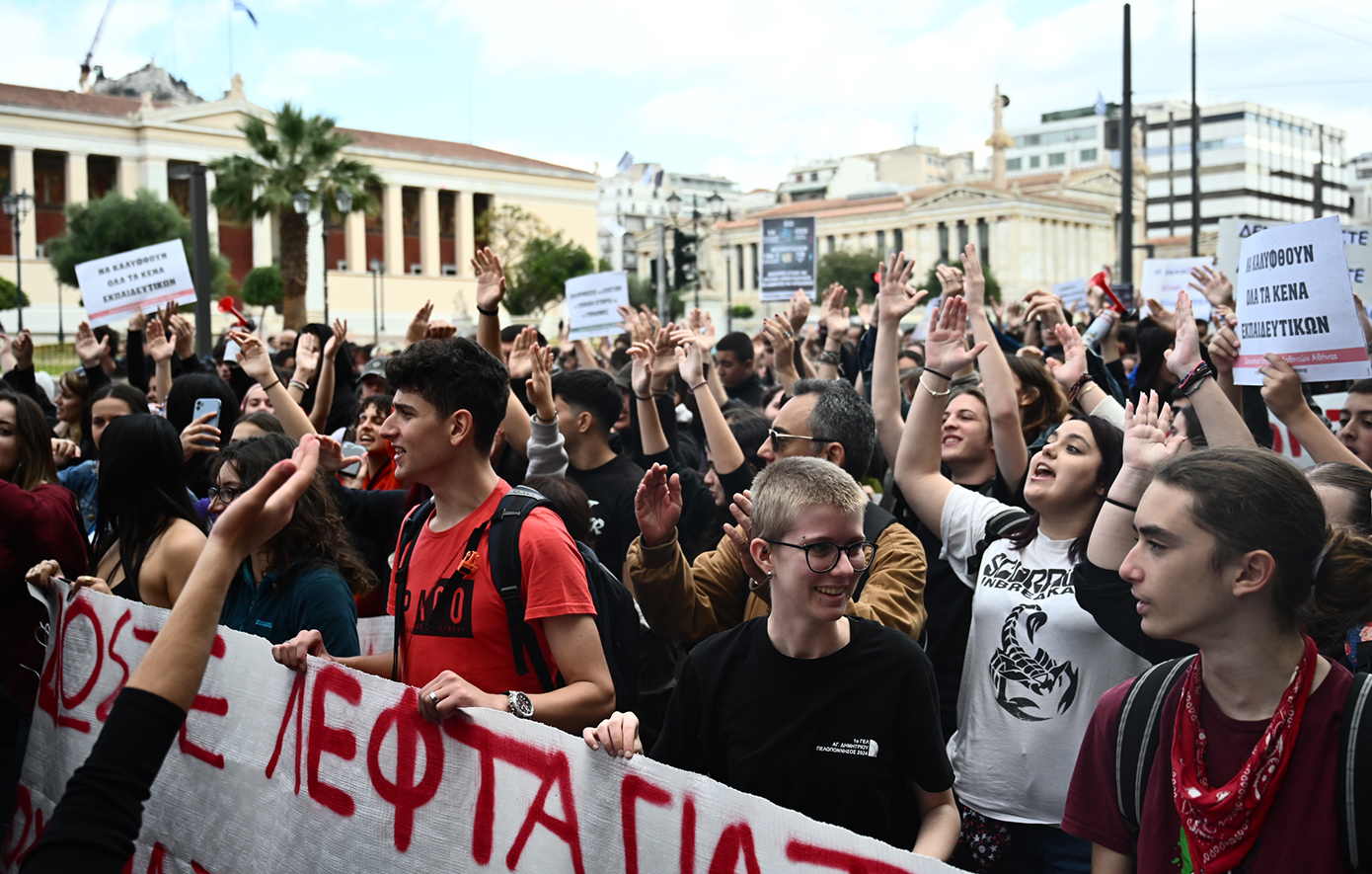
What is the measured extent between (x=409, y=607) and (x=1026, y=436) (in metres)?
2.76

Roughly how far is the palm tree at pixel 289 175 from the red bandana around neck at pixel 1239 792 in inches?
1440

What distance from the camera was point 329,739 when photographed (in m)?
2.91

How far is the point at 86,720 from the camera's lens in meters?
3.46

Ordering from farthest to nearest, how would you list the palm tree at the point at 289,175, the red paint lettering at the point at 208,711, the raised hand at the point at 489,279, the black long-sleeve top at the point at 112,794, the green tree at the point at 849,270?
1. the green tree at the point at 849,270
2. the palm tree at the point at 289,175
3. the raised hand at the point at 489,279
4. the red paint lettering at the point at 208,711
5. the black long-sleeve top at the point at 112,794

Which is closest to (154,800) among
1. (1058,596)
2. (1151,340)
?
(1058,596)

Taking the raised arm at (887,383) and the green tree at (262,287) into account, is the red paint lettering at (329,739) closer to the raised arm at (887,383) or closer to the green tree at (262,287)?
the raised arm at (887,383)

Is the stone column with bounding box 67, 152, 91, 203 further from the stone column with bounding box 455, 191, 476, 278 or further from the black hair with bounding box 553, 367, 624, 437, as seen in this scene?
the black hair with bounding box 553, 367, 624, 437

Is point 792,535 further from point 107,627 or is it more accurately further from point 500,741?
point 107,627

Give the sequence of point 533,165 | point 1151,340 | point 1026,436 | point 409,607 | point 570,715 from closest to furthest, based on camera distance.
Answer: point 570,715 → point 409,607 → point 1026,436 → point 1151,340 → point 533,165

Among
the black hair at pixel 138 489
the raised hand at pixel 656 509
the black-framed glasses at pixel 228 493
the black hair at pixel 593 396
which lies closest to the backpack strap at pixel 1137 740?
the raised hand at pixel 656 509

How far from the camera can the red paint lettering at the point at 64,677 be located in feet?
11.4

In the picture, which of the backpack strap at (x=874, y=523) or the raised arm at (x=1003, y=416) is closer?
the backpack strap at (x=874, y=523)

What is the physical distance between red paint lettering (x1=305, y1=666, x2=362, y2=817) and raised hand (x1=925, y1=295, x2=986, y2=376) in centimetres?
204

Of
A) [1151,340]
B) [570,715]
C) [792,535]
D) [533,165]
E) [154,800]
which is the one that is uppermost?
[533,165]
